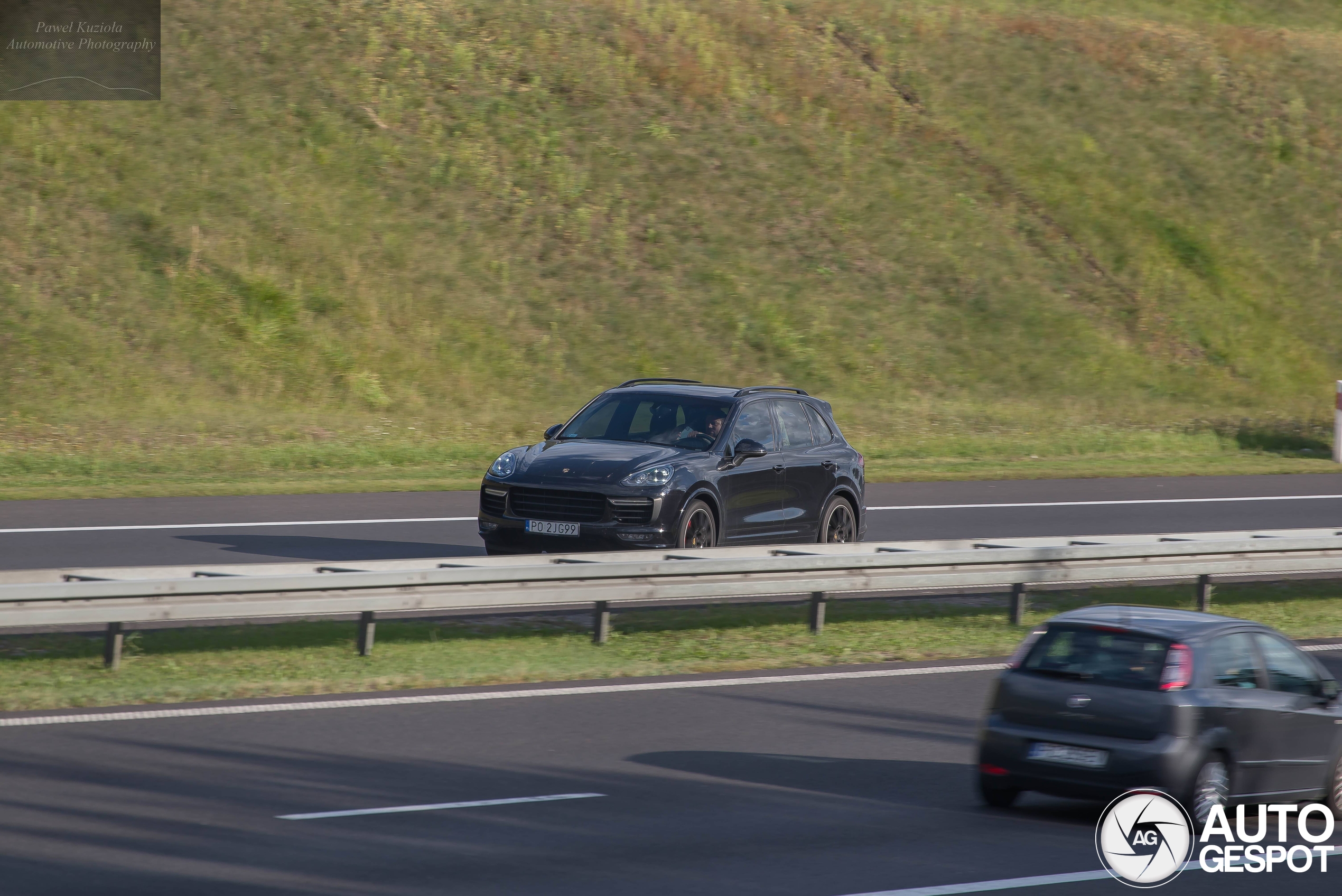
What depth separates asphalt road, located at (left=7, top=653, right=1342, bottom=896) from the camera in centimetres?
696

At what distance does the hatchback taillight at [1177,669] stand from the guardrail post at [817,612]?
19.7 ft

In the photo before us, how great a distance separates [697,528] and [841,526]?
8.18 ft

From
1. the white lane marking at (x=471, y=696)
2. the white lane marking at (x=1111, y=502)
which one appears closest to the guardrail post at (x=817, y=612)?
the white lane marking at (x=471, y=696)

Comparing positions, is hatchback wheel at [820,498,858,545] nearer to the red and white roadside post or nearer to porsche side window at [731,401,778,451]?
porsche side window at [731,401,778,451]

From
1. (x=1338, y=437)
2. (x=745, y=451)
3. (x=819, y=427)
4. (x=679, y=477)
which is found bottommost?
(x=679, y=477)

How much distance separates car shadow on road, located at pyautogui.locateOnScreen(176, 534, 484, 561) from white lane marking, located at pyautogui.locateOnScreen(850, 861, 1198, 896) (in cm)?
996

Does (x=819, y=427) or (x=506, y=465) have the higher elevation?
(x=819, y=427)

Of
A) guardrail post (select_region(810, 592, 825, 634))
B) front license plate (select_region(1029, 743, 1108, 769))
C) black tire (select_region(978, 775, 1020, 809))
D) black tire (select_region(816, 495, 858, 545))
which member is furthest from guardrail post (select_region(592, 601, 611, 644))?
front license plate (select_region(1029, 743, 1108, 769))

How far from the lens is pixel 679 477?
49.5ft

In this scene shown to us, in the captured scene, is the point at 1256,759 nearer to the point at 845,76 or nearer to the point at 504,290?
the point at 504,290

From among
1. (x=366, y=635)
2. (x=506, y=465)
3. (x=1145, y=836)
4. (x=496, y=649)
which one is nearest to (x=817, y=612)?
(x=496, y=649)

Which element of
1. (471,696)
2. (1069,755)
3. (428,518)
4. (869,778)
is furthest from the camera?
(428,518)

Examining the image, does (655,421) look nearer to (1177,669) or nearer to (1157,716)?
(1177,669)

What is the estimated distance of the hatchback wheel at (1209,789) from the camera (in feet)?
27.2
